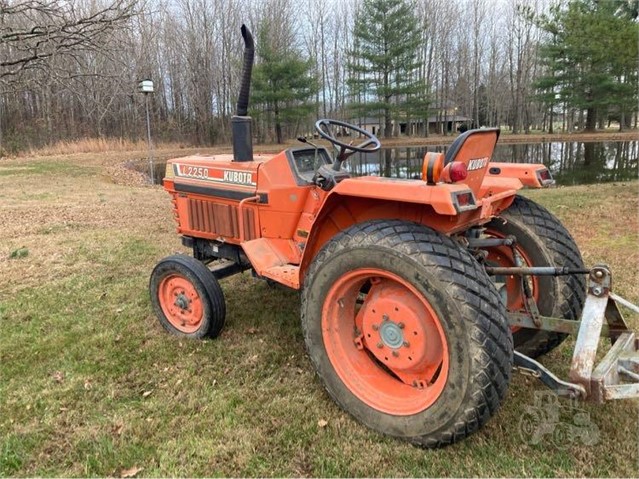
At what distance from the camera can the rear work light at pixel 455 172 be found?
2.05m

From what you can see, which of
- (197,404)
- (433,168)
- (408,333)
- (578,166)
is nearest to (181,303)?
(197,404)

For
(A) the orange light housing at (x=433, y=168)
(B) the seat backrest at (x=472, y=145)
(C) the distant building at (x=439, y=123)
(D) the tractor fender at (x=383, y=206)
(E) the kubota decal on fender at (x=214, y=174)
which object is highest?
(C) the distant building at (x=439, y=123)

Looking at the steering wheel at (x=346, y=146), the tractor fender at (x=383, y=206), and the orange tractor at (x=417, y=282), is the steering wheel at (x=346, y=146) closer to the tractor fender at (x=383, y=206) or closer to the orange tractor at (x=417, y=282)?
the orange tractor at (x=417, y=282)

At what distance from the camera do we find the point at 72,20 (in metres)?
6.91

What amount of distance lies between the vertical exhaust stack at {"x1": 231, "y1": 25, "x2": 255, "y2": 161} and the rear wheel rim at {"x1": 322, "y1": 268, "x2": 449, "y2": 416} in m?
1.38

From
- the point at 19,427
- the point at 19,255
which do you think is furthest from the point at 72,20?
the point at 19,427

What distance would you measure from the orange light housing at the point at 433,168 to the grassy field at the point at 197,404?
3.70 feet

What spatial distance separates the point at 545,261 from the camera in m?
2.57

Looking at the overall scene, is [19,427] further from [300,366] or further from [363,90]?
[363,90]

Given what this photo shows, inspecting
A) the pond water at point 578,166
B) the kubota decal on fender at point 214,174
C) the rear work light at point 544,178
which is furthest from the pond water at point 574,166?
the rear work light at point 544,178

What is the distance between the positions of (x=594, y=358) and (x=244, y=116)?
2324 mm

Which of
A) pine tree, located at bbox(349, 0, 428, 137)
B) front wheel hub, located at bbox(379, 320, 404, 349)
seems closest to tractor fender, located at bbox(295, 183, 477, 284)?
front wheel hub, located at bbox(379, 320, 404, 349)

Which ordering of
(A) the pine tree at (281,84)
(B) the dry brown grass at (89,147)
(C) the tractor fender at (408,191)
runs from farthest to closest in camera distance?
(A) the pine tree at (281,84) → (B) the dry brown grass at (89,147) → (C) the tractor fender at (408,191)

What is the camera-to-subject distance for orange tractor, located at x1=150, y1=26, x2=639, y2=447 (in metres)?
1.86
